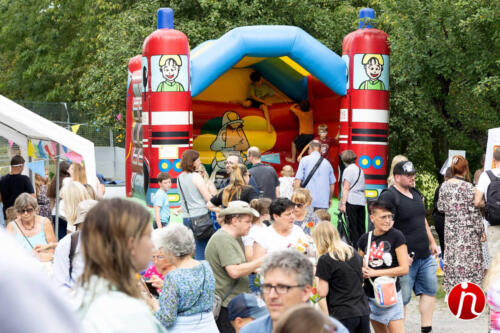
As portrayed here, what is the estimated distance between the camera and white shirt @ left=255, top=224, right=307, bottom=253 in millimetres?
5406

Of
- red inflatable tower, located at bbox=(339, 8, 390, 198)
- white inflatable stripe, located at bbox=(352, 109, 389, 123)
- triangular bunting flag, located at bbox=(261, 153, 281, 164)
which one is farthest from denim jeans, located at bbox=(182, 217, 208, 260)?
triangular bunting flag, located at bbox=(261, 153, 281, 164)

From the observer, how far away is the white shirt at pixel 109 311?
5.63 ft

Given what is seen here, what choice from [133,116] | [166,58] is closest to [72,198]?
[166,58]

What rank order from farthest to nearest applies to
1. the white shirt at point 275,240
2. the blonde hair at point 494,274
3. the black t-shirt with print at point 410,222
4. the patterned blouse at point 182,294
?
the black t-shirt with print at point 410,222, the white shirt at point 275,240, the patterned blouse at point 182,294, the blonde hair at point 494,274

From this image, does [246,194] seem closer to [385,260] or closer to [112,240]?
[385,260]

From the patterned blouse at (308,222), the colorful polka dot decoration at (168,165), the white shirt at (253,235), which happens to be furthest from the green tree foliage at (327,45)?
the white shirt at (253,235)

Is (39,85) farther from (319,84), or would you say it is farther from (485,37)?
(485,37)

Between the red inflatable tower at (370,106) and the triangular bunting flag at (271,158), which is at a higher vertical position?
the red inflatable tower at (370,106)

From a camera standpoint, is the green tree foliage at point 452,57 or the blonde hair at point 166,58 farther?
the blonde hair at point 166,58

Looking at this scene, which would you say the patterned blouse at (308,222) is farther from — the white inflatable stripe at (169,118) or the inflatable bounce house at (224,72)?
the white inflatable stripe at (169,118)

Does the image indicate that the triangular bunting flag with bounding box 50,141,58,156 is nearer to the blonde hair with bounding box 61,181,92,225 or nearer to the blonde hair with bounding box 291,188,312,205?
the blonde hair with bounding box 61,181,92,225

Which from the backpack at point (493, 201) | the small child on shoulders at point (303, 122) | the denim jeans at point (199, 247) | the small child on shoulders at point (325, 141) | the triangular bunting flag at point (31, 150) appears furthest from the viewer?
the small child on shoulders at point (303, 122)

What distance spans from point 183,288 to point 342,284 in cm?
143

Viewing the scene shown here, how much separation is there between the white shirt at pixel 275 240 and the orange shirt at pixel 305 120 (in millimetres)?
8605
